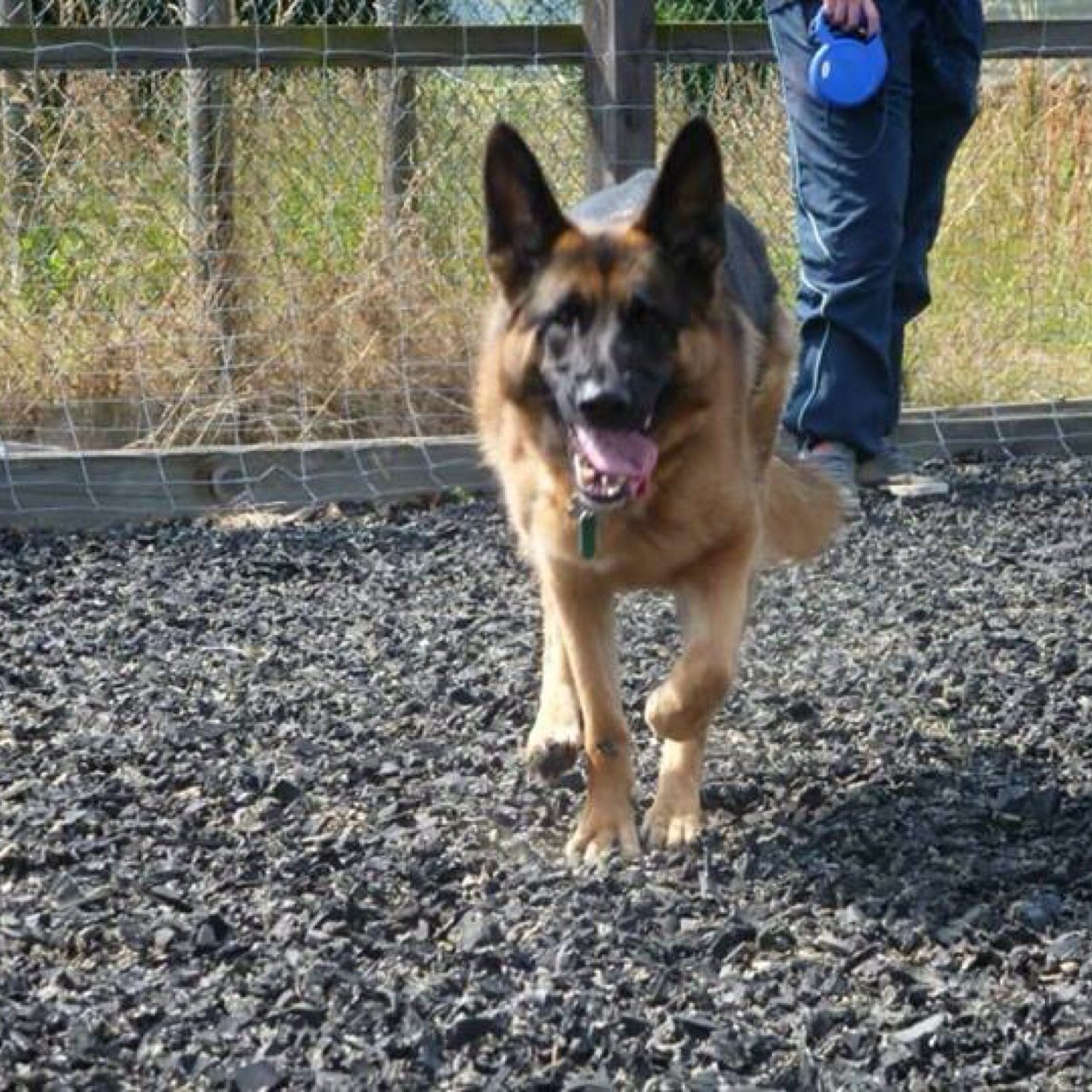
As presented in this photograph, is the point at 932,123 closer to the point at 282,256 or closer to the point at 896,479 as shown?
the point at 896,479

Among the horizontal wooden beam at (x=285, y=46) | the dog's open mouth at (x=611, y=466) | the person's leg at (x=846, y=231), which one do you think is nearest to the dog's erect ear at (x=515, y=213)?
the dog's open mouth at (x=611, y=466)

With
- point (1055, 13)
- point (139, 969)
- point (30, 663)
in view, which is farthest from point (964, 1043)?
point (1055, 13)

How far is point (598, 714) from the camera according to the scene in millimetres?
3838

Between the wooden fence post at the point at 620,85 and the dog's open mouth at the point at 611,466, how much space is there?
11.4ft

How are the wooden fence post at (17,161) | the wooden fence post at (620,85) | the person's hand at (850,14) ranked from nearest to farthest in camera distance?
the person's hand at (850,14) < the wooden fence post at (620,85) < the wooden fence post at (17,161)

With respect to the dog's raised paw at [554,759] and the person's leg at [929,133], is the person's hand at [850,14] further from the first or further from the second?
the dog's raised paw at [554,759]

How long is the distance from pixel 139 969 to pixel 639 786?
1.27 metres

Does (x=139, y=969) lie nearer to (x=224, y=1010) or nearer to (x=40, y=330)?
(x=224, y=1010)

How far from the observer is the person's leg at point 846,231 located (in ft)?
19.1

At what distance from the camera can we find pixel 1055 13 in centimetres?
1180

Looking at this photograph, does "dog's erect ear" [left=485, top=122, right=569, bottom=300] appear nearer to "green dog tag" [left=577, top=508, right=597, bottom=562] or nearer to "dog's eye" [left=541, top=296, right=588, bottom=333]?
"dog's eye" [left=541, top=296, right=588, bottom=333]

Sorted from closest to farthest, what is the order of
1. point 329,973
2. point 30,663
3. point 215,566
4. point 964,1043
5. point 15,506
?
point 964,1043 → point 329,973 → point 30,663 → point 215,566 → point 15,506

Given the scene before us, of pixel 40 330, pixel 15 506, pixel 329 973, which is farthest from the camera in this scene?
pixel 40 330

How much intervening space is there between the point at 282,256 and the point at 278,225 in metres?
0.12
